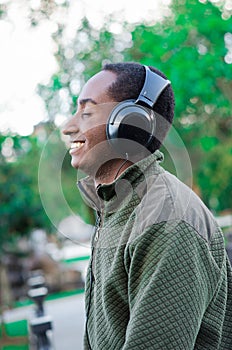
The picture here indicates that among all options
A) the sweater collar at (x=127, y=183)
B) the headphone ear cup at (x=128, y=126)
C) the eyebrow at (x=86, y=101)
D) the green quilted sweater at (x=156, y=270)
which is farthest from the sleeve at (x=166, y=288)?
the eyebrow at (x=86, y=101)

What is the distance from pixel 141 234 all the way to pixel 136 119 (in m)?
0.39

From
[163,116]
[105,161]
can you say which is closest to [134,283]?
[105,161]

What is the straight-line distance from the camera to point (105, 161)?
1.57m

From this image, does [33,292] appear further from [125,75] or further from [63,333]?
[125,75]

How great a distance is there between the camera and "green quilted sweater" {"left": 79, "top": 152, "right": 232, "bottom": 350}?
4.15 ft

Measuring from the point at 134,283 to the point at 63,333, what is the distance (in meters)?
8.75

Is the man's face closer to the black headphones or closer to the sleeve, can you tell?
the black headphones

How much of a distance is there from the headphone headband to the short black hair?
1 cm

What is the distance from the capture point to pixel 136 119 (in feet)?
5.18

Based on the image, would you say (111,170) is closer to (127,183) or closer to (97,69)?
(127,183)

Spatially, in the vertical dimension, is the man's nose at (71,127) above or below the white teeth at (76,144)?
above

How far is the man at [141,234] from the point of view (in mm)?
1271

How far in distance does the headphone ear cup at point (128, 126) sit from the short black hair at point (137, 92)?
0.02 metres

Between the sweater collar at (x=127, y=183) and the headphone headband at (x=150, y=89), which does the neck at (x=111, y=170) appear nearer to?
the sweater collar at (x=127, y=183)
